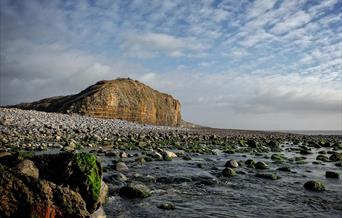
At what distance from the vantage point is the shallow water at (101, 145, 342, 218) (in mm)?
8133

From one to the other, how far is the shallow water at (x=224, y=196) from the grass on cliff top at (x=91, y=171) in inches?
30.7

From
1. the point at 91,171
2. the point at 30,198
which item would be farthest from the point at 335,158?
the point at 30,198

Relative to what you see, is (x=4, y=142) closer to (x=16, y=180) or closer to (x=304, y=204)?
(x=16, y=180)

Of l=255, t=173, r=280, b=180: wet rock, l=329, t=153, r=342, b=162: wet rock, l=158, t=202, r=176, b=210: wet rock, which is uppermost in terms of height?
l=329, t=153, r=342, b=162: wet rock

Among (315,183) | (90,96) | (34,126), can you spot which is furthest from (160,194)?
(90,96)

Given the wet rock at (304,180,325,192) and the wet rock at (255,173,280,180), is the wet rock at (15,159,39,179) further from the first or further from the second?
the wet rock at (255,173,280,180)

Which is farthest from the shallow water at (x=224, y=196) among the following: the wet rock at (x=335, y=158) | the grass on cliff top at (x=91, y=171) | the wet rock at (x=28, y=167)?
the wet rock at (x=335, y=158)

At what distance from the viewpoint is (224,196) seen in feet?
32.1

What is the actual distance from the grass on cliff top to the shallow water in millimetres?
780

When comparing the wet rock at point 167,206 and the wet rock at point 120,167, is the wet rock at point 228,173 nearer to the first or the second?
the wet rock at point 120,167

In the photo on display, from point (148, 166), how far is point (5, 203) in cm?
924

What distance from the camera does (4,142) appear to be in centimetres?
1953

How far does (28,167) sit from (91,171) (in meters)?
1.30

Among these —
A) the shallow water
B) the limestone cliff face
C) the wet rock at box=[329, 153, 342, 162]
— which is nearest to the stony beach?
the shallow water
